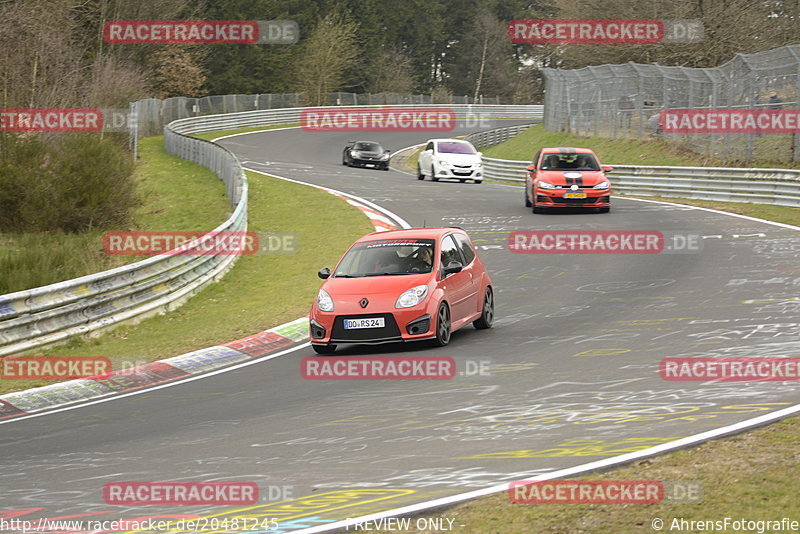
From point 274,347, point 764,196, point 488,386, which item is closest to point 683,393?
→ point 488,386

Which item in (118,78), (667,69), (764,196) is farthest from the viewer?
(118,78)

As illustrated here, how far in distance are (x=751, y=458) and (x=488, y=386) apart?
144 inches

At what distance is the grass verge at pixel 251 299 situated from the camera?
1451cm

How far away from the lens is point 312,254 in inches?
876

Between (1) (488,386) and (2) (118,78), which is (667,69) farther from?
(1) (488,386)

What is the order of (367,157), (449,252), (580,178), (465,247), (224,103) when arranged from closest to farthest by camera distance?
(449,252), (465,247), (580,178), (367,157), (224,103)

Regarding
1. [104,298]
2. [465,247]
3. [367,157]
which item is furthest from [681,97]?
[104,298]

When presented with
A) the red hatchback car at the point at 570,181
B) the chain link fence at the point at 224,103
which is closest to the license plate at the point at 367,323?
the red hatchback car at the point at 570,181

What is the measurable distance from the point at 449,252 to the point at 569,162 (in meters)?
13.3

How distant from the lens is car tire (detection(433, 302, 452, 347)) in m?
12.9

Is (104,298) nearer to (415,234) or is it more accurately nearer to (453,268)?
(415,234)

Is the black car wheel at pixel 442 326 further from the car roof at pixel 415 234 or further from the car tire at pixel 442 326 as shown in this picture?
the car roof at pixel 415 234

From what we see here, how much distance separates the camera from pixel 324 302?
43.0ft

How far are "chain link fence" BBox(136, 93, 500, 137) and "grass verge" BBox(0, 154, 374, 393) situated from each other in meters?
19.7
